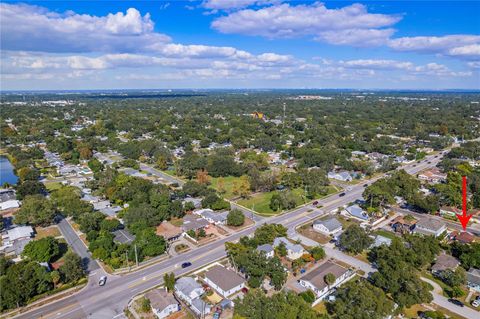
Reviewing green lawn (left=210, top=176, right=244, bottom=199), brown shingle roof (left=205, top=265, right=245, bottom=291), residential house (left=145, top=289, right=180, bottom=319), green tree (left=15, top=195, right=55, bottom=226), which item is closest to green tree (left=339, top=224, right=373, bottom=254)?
brown shingle roof (left=205, top=265, right=245, bottom=291)

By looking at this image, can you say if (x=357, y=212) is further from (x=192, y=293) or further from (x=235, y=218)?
(x=192, y=293)

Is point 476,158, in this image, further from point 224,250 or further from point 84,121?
point 84,121

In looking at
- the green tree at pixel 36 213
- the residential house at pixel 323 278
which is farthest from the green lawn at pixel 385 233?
the green tree at pixel 36 213

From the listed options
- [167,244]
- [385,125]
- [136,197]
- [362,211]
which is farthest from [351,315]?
[385,125]

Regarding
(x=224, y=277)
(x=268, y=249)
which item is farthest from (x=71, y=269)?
(x=268, y=249)

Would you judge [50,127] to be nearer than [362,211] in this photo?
No

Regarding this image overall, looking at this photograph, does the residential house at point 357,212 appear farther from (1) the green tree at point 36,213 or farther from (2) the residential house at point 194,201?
(1) the green tree at point 36,213
